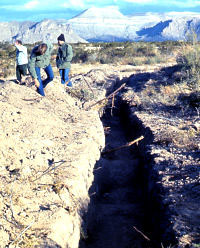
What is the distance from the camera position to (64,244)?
383 cm

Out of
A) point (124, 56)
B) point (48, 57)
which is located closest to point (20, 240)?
point (48, 57)

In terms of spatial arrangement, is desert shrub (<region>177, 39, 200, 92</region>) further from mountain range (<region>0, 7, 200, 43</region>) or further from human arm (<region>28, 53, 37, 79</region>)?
mountain range (<region>0, 7, 200, 43</region>)

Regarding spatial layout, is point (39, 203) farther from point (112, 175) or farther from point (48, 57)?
point (48, 57)

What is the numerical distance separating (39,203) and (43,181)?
46 centimetres

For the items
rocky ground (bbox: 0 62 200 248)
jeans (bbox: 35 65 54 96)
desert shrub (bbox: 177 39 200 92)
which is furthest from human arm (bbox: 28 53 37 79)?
→ desert shrub (bbox: 177 39 200 92)

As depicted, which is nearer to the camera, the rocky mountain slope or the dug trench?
the dug trench

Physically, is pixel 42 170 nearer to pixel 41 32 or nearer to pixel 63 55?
pixel 63 55

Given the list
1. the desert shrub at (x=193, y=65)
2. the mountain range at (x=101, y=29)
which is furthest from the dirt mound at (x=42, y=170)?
the mountain range at (x=101, y=29)

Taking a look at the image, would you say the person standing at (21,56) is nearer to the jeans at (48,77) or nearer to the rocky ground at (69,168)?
the jeans at (48,77)

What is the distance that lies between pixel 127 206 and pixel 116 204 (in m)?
0.19

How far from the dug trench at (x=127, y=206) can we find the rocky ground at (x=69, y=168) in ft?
0.12

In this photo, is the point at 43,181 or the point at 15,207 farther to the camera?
the point at 43,181

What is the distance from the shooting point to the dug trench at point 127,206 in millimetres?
4539

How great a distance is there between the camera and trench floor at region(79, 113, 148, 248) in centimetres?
467
